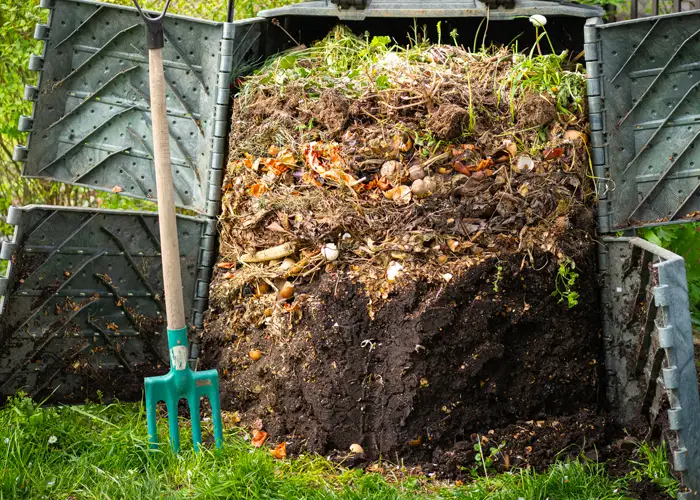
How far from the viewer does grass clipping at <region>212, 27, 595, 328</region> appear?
3658 mm

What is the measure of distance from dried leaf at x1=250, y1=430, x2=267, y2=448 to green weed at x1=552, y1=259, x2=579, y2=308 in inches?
55.2

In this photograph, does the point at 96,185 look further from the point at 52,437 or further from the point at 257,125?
the point at 52,437

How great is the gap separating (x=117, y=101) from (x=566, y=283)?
232 centimetres

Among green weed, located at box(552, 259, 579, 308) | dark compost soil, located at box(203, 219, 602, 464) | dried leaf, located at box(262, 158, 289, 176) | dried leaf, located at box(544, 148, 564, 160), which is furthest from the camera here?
dried leaf, located at box(262, 158, 289, 176)

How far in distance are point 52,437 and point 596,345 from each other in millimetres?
2414

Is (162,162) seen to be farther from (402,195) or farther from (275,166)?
(402,195)

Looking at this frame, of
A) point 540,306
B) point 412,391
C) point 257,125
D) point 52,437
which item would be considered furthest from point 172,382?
point 540,306

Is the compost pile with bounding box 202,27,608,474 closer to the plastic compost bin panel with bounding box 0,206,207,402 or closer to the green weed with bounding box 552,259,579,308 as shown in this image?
the green weed with bounding box 552,259,579,308

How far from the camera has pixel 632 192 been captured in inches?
149

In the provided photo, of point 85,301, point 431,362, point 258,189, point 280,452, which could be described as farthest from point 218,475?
point 258,189

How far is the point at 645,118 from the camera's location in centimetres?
375

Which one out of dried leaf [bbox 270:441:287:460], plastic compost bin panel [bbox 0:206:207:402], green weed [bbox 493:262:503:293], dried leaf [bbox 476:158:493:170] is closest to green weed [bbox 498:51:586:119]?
dried leaf [bbox 476:158:493:170]

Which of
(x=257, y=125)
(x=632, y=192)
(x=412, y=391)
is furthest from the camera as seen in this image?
(x=257, y=125)

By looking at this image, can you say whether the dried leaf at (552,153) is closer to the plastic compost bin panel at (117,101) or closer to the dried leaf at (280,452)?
the plastic compost bin panel at (117,101)
